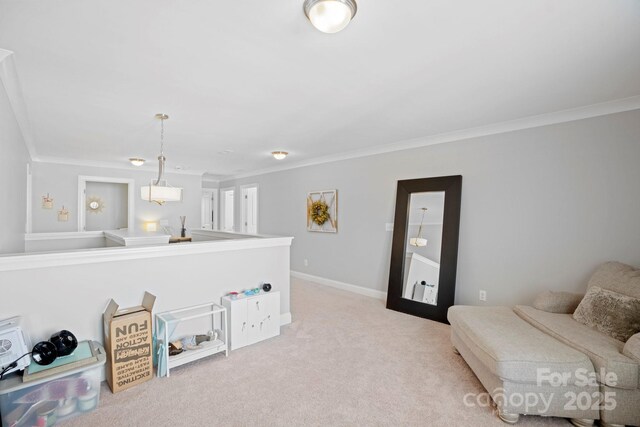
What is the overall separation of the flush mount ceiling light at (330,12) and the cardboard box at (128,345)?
218 centimetres

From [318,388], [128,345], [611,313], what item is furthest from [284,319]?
[611,313]

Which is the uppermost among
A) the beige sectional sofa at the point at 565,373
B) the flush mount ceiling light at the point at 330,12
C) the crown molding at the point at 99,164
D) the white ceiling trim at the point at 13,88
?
the flush mount ceiling light at the point at 330,12

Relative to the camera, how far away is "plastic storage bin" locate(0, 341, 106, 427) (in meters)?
1.67

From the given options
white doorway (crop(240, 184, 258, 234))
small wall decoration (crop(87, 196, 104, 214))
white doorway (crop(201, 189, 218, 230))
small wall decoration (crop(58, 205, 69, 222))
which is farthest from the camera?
white doorway (crop(201, 189, 218, 230))

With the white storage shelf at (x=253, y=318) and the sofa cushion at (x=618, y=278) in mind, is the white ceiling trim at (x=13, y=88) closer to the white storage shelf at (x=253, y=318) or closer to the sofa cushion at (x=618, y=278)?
the white storage shelf at (x=253, y=318)

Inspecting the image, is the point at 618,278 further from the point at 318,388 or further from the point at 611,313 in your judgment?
the point at 318,388

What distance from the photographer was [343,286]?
495cm

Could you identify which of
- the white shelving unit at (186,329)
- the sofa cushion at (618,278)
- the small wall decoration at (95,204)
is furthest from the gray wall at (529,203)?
the small wall decoration at (95,204)

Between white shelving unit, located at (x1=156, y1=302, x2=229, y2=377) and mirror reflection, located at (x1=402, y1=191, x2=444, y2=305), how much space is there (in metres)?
2.34

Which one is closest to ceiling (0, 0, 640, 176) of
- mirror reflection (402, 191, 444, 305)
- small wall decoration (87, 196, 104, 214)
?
mirror reflection (402, 191, 444, 305)

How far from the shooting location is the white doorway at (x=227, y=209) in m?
8.27

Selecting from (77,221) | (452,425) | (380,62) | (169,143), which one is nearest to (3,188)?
(169,143)

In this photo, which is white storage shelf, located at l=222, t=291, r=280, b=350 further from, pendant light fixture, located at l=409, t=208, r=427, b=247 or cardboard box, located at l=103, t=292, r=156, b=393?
pendant light fixture, located at l=409, t=208, r=427, b=247

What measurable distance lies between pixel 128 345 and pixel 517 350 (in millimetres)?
2674
